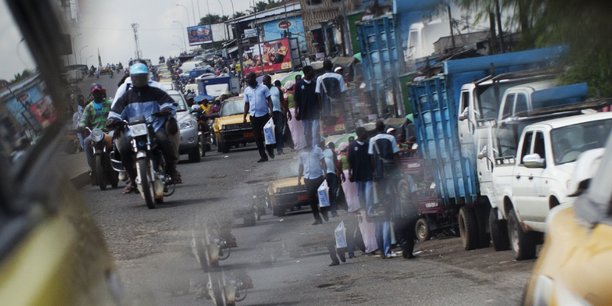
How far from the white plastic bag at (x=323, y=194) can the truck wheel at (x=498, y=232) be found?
6.17 ft

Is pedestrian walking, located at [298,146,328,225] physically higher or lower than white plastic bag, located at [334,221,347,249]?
higher

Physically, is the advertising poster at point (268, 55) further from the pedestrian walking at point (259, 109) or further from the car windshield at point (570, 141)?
the car windshield at point (570, 141)

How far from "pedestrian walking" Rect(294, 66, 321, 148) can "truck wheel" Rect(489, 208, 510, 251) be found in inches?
94.8

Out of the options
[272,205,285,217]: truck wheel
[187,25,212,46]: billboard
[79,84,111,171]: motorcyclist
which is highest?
[187,25,212,46]: billboard

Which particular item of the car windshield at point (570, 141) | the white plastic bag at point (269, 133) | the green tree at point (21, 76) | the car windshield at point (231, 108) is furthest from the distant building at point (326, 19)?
the car windshield at point (231, 108)

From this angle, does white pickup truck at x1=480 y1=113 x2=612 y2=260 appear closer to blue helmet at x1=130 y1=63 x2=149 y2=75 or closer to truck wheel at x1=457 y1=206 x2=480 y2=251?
truck wheel at x1=457 y1=206 x2=480 y2=251

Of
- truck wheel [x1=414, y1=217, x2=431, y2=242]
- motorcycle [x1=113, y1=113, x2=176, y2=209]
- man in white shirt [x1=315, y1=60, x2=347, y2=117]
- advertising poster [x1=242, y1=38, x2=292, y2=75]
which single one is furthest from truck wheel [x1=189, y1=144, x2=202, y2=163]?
truck wheel [x1=414, y1=217, x2=431, y2=242]

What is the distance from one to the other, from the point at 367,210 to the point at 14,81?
14305 mm

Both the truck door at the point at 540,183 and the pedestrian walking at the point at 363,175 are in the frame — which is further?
the pedestrian walking at the point at 363,175

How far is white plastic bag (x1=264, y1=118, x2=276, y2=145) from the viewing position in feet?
45.0

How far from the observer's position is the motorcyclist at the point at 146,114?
25.3 ft

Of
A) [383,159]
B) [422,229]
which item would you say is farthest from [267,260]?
[422,229]

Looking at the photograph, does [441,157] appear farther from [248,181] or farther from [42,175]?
[42,175]

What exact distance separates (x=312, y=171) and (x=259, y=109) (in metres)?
1.26
